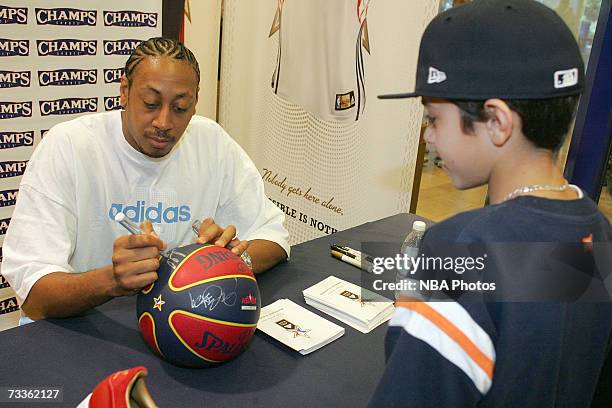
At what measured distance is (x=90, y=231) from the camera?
1833 mm

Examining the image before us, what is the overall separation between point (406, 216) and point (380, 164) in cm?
72

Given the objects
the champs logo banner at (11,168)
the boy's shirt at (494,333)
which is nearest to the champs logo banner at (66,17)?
the champs logo banner at (11,168)

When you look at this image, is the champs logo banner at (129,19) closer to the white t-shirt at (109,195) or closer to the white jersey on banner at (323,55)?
the white jersey on banner at (323,55)

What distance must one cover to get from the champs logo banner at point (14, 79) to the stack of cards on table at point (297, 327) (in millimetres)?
1932

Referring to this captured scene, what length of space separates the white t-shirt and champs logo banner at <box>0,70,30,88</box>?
1.16 metres

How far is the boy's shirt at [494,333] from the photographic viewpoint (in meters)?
0.87

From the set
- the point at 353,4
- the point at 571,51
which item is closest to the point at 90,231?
the point at 571,51

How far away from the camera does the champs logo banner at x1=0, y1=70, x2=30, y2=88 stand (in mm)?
2756

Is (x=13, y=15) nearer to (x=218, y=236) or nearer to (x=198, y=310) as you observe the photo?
(x=218, y=236)

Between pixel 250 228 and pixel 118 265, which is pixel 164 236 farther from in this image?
pixel 118 265

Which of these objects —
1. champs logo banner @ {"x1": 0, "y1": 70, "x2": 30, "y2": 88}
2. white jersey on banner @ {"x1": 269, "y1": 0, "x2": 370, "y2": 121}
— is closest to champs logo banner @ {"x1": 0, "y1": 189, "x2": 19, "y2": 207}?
champs logo banner @ {"x1": 0, "y1": 70, "x2": 30, "y2": 88}

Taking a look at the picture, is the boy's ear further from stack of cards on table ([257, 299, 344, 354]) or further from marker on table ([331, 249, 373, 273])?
marker on table ([331, 249, 373, 273])

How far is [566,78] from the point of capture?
0.91m
